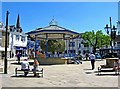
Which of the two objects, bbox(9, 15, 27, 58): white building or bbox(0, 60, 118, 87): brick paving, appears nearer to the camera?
bbox(0, 60, 118, 87): brick paving

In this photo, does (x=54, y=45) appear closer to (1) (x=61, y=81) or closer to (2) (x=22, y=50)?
(1) (x=61, y=81)

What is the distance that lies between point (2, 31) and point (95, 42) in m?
19.5

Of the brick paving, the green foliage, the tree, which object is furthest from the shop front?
the brick paving

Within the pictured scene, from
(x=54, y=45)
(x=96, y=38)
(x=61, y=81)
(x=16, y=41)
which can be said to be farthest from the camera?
(x=16, y=41)

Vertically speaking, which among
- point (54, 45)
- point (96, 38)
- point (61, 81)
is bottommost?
point (61, 81)

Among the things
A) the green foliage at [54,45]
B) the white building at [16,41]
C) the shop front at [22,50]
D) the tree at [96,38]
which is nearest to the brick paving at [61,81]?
the green foliage at [54,45]

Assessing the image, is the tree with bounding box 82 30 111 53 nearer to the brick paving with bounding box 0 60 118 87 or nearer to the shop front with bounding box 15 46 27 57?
the shop front with bounding box 15 46 27 57

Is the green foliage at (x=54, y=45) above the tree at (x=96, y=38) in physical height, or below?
below

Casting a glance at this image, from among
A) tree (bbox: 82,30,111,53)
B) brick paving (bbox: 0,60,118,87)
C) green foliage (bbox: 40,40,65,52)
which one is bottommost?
brick paving (bbox: 0,60,118,87)

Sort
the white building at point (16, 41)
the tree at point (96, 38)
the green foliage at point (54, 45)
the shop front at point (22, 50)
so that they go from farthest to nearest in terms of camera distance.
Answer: the shop front at point (22, 50) → the white building at point (16, 41) → the tree at point (96, 38) → the green foliage at point (54, 45)

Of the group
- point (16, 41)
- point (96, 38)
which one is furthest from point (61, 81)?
point (16, 41)

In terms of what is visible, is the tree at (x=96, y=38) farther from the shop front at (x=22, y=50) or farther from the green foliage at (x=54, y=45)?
the shop front at (x=22, y=50)

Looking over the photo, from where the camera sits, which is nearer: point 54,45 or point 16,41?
point 54,45

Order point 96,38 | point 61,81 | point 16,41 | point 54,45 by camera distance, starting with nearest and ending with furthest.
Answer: point 61,81 < point 54,45 < point 96,38 < point 16,41
